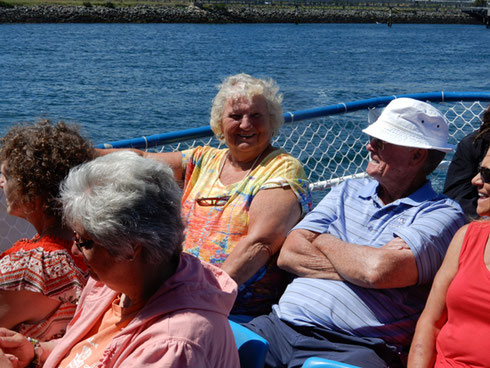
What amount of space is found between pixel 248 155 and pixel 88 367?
A: 136 centimetres

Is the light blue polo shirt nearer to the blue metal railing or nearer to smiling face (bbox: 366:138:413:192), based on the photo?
smiling face (bbox: 366:138:413:192)

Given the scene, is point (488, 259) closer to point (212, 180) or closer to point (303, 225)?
point (303, 225)

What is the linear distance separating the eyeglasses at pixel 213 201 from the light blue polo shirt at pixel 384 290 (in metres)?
0.45

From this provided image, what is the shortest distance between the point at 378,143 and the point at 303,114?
4.14ft

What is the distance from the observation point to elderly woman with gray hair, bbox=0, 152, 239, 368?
133cm

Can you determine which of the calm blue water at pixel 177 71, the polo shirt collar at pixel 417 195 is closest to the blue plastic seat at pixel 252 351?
the polo shirt collar at pixel 417 195

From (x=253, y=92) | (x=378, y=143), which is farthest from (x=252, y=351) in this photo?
(x=253, y=92)

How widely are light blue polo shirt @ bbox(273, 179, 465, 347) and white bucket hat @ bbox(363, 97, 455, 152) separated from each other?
0.18m

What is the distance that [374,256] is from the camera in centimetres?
204

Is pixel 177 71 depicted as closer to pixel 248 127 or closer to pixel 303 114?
pixel 303 114

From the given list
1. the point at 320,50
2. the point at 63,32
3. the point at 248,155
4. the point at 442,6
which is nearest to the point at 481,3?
the point at 442,6

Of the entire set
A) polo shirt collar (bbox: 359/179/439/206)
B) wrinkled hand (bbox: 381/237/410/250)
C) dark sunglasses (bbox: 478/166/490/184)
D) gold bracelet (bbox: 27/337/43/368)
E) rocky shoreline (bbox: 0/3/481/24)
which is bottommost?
rocky shoreline (bbox: 0/3/481/24)

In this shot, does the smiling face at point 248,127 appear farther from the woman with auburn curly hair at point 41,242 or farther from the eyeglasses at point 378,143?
the woman with auburn curly hair at point 41,242

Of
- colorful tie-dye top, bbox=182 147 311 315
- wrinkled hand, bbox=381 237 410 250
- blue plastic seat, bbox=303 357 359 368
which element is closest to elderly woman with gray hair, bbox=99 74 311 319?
colorful tie-dye top, bbox=182 147 311 315
